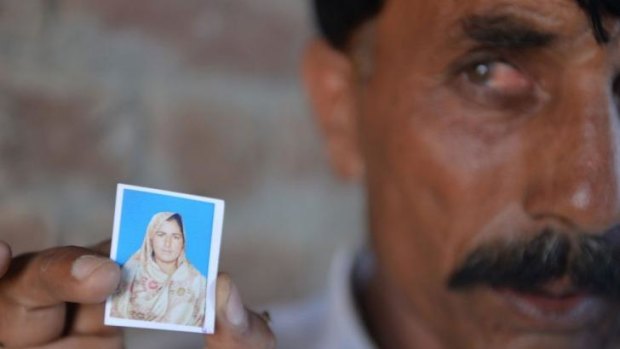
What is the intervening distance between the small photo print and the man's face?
35 centimetres

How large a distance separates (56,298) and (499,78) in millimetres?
539

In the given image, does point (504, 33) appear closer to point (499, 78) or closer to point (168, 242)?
point (499, 78)

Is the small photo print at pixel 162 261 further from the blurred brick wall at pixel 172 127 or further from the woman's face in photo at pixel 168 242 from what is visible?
the blurred brick wall at pixel 172 127

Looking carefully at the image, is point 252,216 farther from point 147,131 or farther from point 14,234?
point 14,234

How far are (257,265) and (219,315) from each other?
2.33ft

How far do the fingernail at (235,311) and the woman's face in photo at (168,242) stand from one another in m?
0.05

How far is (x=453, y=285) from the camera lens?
3.08ft

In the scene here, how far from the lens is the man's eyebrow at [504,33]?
2.92 ft

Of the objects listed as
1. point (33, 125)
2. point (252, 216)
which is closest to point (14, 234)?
point (33, 125)

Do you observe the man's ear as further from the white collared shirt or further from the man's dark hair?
the white collared shirt

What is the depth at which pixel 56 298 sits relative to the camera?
2.19ft

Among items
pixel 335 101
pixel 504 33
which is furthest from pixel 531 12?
pixel 335 101

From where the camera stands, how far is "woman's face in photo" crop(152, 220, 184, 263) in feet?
2.17

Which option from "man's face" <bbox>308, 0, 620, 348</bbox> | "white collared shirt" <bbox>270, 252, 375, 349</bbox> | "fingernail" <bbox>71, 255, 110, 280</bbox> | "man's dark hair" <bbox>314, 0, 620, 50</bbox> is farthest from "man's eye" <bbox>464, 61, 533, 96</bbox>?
"fingernail" <bbox>71, 255, 110, 280</bbox>
